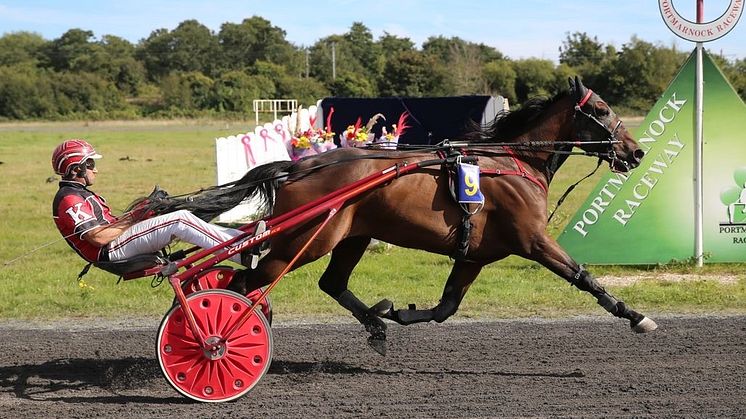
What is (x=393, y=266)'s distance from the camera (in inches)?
385

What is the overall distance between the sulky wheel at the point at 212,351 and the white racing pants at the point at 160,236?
33cm

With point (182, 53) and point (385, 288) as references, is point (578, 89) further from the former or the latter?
point (182, 53)

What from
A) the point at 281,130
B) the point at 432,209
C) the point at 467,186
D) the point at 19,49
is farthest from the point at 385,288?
the point at 19,49

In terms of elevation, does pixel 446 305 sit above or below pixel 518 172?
below

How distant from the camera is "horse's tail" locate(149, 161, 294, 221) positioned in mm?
5539

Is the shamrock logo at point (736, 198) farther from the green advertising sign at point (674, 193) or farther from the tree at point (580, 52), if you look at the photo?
the tree at point (580, 52)

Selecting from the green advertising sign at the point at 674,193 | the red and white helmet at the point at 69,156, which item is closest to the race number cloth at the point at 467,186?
the red and white helmet at the point at 69,156

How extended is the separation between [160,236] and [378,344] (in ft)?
5.14

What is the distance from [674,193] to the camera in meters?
9.26

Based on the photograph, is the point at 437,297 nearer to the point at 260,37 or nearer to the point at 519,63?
the point at 519,63

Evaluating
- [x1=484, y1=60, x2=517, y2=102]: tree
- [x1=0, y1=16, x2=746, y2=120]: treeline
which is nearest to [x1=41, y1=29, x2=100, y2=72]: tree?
[x1=0, y1=16, x2=746, y2=120]: treeline

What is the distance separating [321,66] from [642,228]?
57.9m

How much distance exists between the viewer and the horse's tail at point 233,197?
5.54m

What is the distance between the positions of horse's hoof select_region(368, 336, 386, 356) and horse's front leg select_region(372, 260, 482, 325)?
153mm
